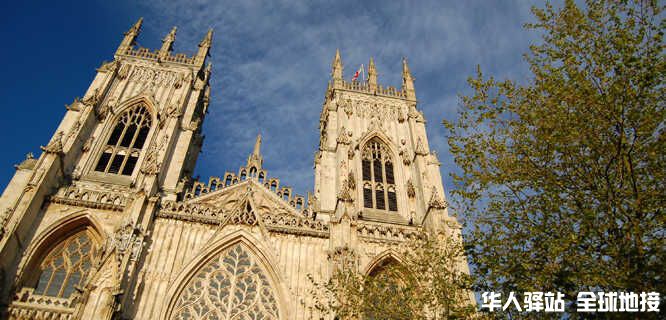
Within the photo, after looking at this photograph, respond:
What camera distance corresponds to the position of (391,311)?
35.7 feet

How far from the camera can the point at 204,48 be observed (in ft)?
92.4

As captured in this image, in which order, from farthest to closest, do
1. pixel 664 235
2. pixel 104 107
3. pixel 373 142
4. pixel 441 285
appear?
pixel 373 142
pixel 104 107
pixel 441 285
pixel 664 235

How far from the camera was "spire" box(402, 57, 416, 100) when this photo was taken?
28.0m

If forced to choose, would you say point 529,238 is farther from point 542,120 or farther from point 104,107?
point 104,107

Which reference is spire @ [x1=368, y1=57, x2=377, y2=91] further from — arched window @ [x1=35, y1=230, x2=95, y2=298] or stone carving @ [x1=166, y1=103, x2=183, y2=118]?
arched window @ [x1=35, y1=230, x2=95, y2=298]

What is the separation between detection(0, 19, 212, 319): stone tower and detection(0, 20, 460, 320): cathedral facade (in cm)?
6

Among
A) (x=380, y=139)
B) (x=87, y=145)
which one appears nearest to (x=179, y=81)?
(x=87, y=145)

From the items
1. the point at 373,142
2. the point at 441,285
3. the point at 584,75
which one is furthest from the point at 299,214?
the point at 584,75

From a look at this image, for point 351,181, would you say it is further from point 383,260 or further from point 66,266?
point 66,266

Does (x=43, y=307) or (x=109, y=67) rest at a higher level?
(x=109, y=67)

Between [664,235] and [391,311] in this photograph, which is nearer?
[664,235]

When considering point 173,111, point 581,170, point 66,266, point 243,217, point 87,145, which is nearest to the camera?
point 581,170

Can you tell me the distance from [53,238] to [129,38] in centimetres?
1414

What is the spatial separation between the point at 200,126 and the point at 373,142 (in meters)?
10.7
